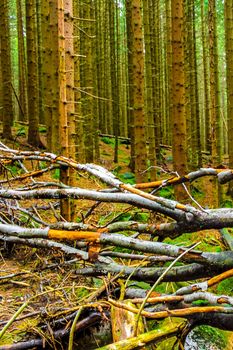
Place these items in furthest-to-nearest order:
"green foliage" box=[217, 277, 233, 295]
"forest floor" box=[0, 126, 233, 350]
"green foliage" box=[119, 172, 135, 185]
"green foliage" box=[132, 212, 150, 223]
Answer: "green foliage" box=[119, 172, 135, 185] < "green foliage" box=[132, 212, 150, 223] < "green foliage" box=[217, 277, 233, 295] < "forest floor" box=[0, 126, 233, 350]

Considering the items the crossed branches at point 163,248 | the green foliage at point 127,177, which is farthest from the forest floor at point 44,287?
the green foliage at point 127,177

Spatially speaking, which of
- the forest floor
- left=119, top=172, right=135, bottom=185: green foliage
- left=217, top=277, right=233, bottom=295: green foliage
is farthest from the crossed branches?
left=119, top=172, right=135, bottom=185: green foliage

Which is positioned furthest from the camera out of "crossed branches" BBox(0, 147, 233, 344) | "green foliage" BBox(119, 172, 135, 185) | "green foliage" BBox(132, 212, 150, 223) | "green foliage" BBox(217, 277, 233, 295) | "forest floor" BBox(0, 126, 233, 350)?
"green foliage" BBox(119, 172, 135, 185)

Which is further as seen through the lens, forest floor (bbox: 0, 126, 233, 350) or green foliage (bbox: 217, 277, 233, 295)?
green foliage (bbox: 217, 277, 233, 295)

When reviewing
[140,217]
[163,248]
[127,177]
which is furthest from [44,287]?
[127,177]

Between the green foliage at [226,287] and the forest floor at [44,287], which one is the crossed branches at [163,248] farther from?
the green foliage at [226,287]

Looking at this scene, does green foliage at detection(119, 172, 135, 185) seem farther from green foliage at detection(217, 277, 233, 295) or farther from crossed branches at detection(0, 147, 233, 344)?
crossed branches at detection(0, 147, 233, 344)

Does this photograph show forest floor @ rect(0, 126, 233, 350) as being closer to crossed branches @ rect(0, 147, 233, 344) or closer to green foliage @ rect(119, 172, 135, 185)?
crossed branches @ rect(0, 147, 233, 344)

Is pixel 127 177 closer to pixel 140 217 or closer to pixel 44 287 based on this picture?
pixel 140 217

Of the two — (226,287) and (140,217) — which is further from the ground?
(140,217)

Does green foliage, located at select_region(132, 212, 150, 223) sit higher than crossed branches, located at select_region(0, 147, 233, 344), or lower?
lower

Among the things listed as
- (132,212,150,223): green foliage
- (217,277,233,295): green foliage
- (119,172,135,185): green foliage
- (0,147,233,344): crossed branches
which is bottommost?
(119,172,135,185): green foliage

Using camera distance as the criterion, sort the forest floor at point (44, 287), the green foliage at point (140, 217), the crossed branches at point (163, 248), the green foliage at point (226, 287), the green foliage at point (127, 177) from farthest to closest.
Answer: the green foliage at point (127, 177), the green foliage at point (140, 217), the green foliage at point (226, 287), the forest floor at point (44, 287), the crossed branches at point (163, 248)

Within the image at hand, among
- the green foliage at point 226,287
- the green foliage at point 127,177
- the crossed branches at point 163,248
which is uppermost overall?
the crossed branches at point 163,248
